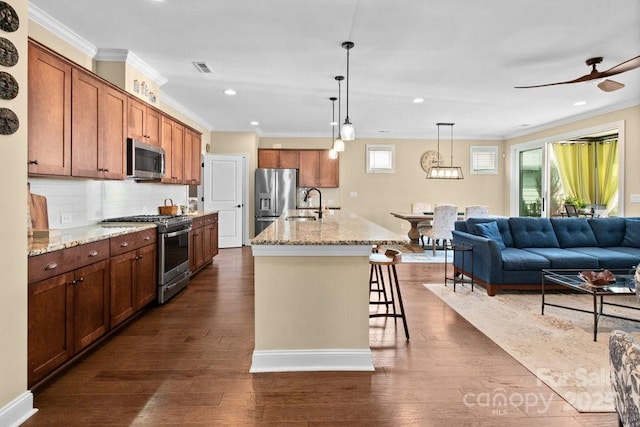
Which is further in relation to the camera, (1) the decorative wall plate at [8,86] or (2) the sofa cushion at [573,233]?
(2) the sofa cushion at [573,233]

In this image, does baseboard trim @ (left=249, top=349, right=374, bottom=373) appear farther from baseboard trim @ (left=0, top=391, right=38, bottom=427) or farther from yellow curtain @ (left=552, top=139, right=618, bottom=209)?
yellow curtain @ (left=552, top=139, right=618, bottom=209)

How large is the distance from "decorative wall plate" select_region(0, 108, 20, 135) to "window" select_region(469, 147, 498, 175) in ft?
29.0

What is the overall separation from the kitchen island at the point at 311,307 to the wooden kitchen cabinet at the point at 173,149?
2870 mm

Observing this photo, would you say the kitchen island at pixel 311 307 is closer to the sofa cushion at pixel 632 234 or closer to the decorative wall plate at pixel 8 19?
the decorative wall plate at pixel 8 19

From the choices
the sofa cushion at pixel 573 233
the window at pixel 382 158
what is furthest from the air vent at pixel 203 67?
the window at pixel 382 158

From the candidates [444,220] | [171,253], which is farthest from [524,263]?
[171,253]

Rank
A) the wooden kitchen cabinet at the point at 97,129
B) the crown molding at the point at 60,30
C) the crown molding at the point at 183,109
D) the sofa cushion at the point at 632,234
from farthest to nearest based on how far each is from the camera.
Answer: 1. the crown molding at the point at 183,109
2. the sofa cushion at the point at 632,234
3. the crown molding at the point at 60,30
4. the wooden kitchen cabinet at the point at 97,129

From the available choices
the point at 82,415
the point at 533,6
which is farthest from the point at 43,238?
the point at 533,6

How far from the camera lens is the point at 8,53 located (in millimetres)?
1799

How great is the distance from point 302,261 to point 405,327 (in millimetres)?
1113

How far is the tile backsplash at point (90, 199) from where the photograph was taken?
9.93ft

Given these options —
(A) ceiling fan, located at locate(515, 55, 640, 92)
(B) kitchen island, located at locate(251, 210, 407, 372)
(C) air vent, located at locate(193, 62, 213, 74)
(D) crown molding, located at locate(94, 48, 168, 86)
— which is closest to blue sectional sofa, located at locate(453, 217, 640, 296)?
(A) ceiling fan, located at locate(515, 55, 640, 92)

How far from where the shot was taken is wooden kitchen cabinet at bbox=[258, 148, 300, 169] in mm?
8398

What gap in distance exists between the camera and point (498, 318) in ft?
11.1
